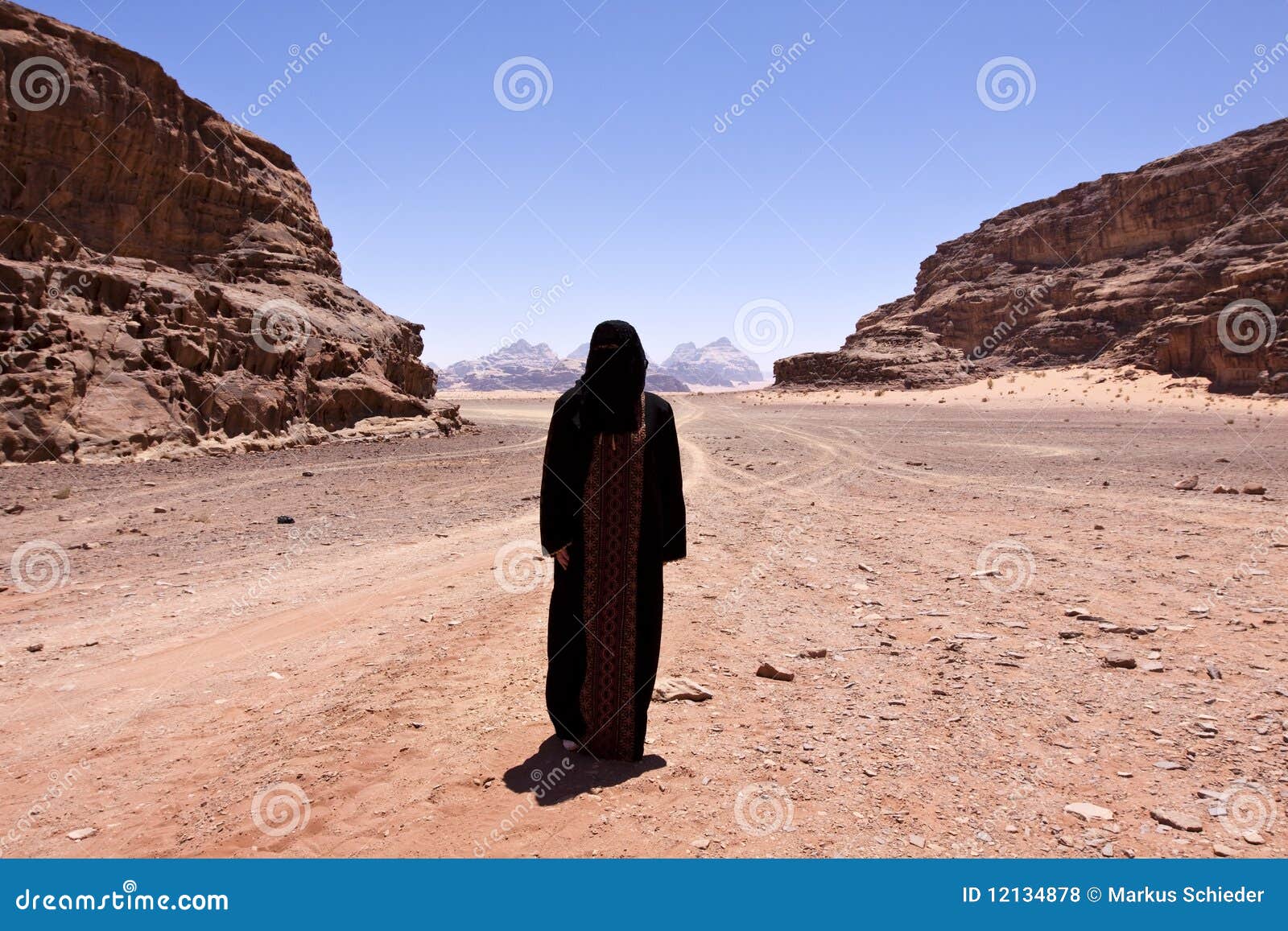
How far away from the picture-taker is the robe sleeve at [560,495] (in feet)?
11.3

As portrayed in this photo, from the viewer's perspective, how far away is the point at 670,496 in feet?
11.8

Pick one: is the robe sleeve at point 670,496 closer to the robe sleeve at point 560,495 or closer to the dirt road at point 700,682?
the robe sleeve at point 560,495

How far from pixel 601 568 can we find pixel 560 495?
1.43 ft

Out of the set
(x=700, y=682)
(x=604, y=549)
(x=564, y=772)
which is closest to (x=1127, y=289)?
(x=700, y=682)

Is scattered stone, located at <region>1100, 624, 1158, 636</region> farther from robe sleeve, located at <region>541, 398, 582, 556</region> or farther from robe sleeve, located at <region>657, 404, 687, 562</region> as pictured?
robe sleeve, located at <region>541, 398, 582, 556</region>

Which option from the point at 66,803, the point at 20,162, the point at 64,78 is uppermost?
the point at 64,78

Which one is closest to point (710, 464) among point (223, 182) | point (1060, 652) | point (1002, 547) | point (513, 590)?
point (1002, 547)

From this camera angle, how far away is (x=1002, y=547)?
735 centimetres

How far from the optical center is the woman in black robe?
3434 mm

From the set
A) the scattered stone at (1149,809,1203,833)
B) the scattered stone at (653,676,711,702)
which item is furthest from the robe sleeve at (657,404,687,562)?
the scattered stone at (1149,809,1203,833)

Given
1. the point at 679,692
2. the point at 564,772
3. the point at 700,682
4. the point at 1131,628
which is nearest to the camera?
the point at 564,772

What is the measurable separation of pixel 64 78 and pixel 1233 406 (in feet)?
148

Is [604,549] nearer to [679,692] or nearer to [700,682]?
[679,692]

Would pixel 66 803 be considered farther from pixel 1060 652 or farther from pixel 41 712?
pixel 1060 652
